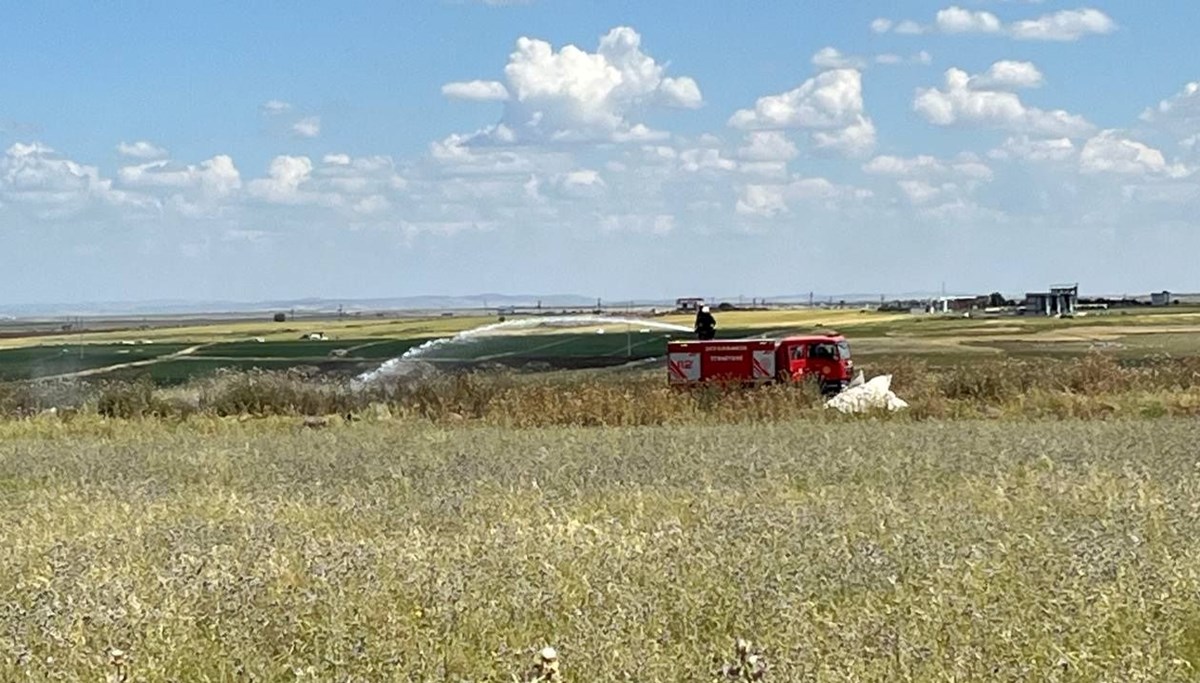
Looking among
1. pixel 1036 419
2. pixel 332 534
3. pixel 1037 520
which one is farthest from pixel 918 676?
pixel 1036 419

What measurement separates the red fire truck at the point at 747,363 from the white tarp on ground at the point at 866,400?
127 inches

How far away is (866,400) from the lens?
30156 mm

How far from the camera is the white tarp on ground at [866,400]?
29.7 metres

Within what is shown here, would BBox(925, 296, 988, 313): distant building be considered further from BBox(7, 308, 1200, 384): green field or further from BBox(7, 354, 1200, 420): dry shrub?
BBox(7, 354, 1200, 420): dry shrub

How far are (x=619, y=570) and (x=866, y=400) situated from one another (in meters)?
21.1

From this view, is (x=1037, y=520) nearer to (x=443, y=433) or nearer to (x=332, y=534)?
(x=332, y=534)

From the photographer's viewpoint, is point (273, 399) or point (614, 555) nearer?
point (614, 555)

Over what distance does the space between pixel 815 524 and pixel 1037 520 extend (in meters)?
1.88

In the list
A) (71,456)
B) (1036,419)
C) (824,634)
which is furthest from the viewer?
(1036,419)

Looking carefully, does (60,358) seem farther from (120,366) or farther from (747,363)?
(747,363)

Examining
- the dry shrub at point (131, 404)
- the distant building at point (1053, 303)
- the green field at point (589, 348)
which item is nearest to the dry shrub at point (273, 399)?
the dry shrub at point (131, 404)

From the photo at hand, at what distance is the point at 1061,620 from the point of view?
7.83 meters

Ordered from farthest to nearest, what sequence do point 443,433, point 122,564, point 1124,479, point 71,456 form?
point 443,433
point 71,456
point 1124,479
point 122,564

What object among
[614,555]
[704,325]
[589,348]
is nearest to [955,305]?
[589,348]
